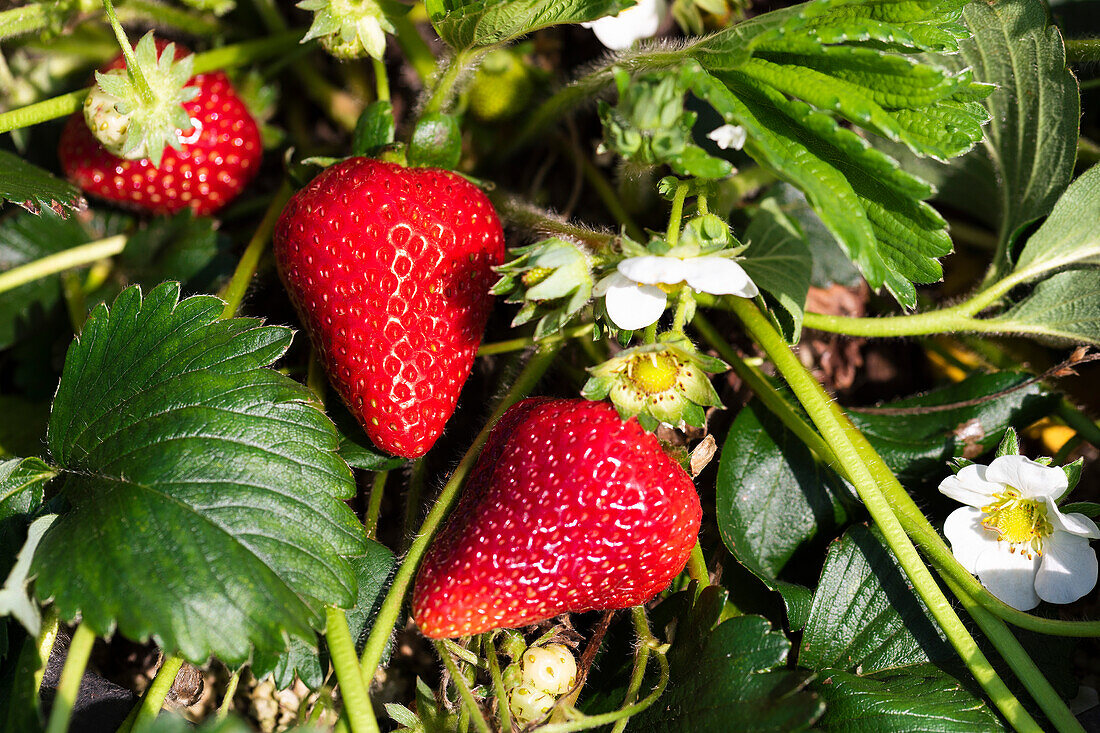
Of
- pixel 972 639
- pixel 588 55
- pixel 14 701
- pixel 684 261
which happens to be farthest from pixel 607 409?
pixel 588 55

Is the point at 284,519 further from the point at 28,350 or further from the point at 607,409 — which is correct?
the point at 28,350

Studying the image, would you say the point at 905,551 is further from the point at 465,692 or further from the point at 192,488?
the point at 192,488

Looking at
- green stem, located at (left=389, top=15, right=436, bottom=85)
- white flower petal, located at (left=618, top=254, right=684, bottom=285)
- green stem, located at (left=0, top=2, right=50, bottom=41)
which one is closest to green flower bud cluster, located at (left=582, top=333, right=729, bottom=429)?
white flower petal, located at (left=618, top=254, right=684, bottom=285)

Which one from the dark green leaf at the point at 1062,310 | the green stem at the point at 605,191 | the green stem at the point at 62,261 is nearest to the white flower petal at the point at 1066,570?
the dark green leaf at the point at 1062,310

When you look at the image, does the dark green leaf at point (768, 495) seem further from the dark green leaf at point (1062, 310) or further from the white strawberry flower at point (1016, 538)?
the dark green leaf at point (1062, 310)

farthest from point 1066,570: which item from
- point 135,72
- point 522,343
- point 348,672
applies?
point 135,72

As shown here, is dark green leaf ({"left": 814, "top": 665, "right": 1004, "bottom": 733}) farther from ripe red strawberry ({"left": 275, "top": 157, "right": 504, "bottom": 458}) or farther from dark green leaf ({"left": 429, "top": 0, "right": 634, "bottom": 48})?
dark green leaf ({"left": 429, "top": 0, "right": 634, "bottom": 48})
